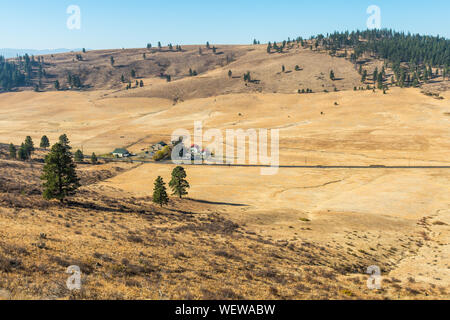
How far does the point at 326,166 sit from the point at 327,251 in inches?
2769

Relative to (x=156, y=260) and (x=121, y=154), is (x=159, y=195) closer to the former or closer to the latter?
(x=156, y=260)

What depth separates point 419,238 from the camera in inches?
1753

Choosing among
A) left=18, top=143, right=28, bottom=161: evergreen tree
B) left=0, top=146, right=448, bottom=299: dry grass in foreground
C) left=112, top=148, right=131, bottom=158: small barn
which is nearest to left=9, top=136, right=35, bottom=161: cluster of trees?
left=18, top=143, right=28, bottom=161: evergreen tree

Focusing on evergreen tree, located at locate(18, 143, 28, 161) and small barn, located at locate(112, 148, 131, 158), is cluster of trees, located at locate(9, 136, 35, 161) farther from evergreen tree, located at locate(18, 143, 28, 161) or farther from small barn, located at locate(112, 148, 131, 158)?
small barn, located at locate(112, 148, 131, 158)

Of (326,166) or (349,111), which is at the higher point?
(349,111)

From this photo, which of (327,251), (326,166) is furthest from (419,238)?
(326,166)

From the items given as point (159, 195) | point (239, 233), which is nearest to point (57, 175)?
point (159, 195)

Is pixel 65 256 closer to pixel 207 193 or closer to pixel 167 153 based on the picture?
pixel 207 193

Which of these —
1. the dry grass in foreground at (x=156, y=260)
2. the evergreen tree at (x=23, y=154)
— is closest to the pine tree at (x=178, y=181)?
the dry grass in foreground at (x=156, y=260)

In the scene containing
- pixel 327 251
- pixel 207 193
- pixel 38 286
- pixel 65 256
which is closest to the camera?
pixel 38 286

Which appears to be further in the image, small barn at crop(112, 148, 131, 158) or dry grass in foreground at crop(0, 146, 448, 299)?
small barn at crop(112, 148, 131, 158)

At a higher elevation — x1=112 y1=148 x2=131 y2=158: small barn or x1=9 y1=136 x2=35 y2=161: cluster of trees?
x1=9 y1=136 x2=35 y2=161: cluster of trees

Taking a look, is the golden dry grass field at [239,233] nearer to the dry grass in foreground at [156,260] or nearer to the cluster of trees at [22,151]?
the dry grass in foreground at [156,260]
